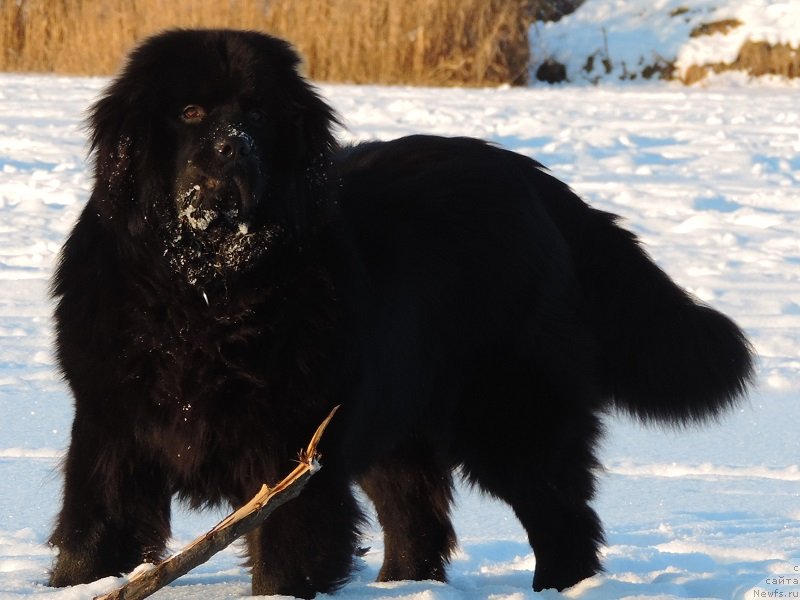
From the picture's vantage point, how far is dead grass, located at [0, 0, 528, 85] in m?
14.4

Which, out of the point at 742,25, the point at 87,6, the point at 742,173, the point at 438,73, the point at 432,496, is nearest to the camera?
the point at 432,496

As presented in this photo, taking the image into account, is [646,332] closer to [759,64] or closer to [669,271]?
[669,271]

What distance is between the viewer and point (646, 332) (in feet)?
12.9

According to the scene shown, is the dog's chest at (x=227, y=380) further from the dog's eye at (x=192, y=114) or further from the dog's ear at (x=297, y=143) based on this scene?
the dog's eye at (x=192, y=114)

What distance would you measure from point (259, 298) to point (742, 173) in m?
7.86

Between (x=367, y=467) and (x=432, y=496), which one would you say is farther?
(x=432, y=496)

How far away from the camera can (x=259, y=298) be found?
10.3 feet

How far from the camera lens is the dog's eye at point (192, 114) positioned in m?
3.10

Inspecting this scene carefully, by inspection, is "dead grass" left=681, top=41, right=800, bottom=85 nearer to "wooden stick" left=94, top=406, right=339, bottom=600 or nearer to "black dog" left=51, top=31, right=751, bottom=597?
"black dog" left=51, top=31, right=751, bottom=597

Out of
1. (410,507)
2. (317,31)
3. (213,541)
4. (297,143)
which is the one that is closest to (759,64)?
(317,31)

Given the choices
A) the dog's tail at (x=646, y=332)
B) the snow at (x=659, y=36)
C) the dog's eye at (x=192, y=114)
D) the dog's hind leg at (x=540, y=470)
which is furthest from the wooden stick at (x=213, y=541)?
the snow at (x=659, y=36)

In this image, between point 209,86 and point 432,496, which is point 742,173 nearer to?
point 432,496

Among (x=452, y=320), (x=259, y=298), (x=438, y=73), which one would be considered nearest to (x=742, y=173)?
(x=438, y=73)

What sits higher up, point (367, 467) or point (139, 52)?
point (139, 52)
